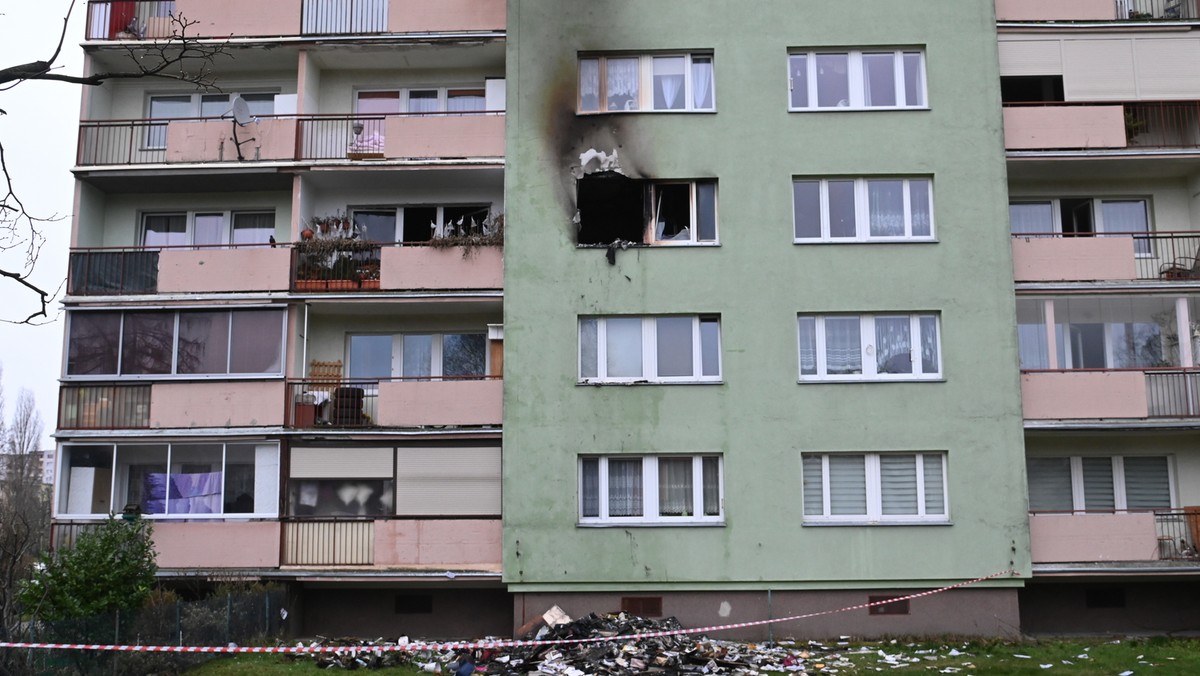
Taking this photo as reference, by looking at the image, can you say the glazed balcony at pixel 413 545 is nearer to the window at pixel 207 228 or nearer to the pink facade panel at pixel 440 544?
the pink facade panel at pixel 440 544

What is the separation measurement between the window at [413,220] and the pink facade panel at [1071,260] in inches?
437

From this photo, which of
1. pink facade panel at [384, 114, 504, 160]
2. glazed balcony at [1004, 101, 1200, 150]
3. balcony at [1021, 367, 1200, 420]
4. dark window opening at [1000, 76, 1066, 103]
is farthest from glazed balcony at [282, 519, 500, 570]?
dark window opening at [1000, 76, 1066, 103]

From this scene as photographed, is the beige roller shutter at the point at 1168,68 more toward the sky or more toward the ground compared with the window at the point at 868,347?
more toward the sky

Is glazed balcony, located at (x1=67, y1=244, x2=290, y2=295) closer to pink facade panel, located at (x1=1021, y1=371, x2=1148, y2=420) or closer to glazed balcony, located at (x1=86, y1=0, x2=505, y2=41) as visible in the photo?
glazed balcony, located at (x1=86, y1=0, x2=505, y2=41)

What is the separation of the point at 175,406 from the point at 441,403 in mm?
5323

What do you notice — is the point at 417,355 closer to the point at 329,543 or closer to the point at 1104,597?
the point at 329,543

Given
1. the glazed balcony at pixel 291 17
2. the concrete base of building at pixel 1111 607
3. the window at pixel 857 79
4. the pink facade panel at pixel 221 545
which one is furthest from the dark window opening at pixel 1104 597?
the glazed balcony at pixel 291 17

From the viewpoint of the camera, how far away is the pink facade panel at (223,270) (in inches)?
928

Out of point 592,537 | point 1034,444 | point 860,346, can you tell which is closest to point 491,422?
point 592,537

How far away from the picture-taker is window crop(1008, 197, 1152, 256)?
2483 centimetres

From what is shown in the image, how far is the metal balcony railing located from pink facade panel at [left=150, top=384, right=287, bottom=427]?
1912 cm

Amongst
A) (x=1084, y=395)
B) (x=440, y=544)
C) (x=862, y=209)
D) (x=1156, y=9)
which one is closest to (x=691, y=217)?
(x=862, y=209)

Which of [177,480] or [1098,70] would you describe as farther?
[1098,70]

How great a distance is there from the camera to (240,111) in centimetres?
2378
